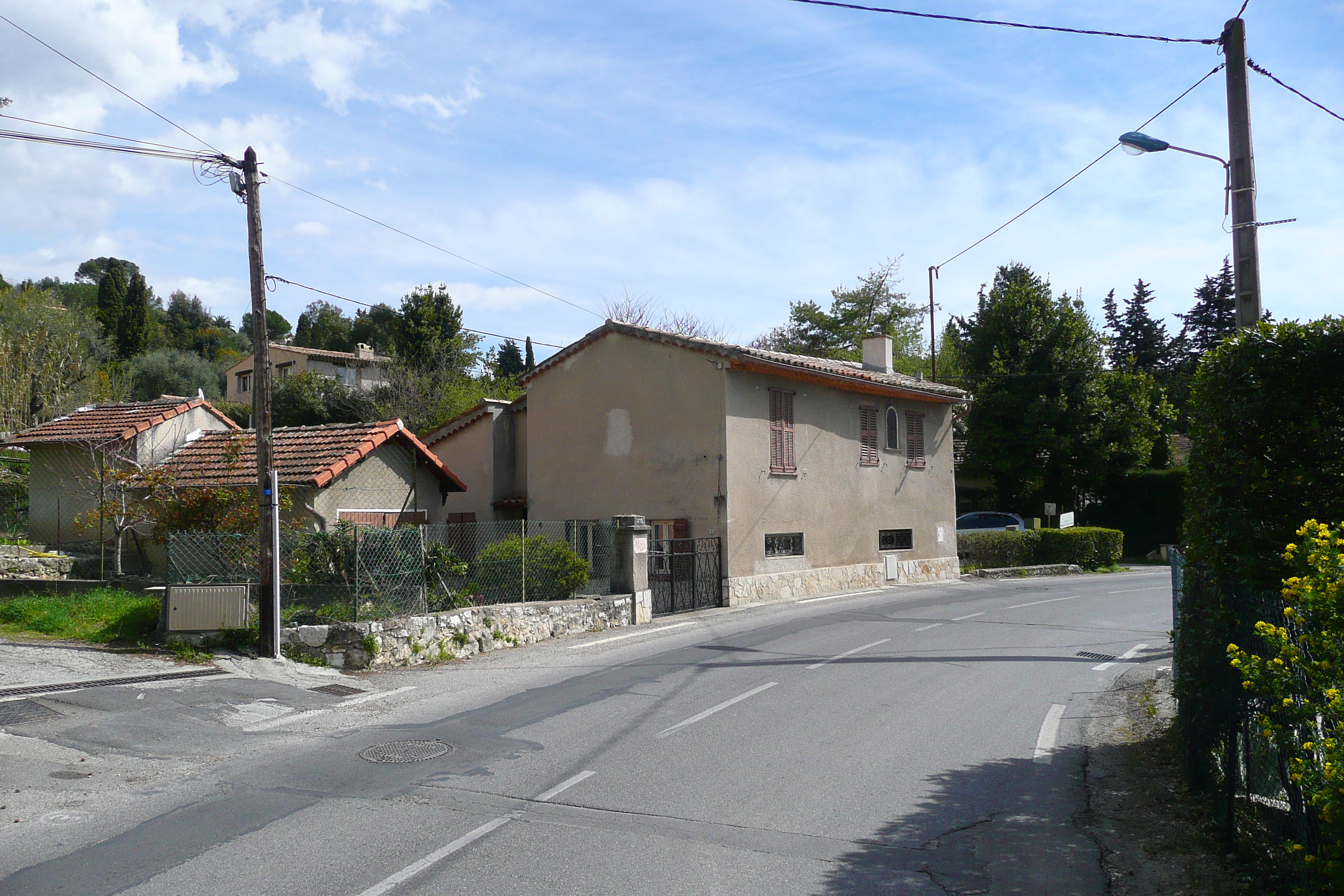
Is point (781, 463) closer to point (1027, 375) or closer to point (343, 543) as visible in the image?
point (343, 543)

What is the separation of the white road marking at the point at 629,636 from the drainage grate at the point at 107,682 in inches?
201

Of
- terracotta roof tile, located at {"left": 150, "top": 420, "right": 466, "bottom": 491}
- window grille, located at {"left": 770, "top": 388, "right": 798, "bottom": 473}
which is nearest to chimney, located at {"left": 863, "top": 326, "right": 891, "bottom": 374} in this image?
window grille, located at {"left": 770, "top": 388, "right": 798, "bottom": 473}

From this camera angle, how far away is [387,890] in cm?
480

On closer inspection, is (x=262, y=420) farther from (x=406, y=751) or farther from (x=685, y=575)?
(x=685, y=575)

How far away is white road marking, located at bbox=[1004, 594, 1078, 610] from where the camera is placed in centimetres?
1912

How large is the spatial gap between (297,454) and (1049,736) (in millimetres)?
15734

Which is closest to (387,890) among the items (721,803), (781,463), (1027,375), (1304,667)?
(721,803)

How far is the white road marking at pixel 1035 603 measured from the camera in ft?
62.7

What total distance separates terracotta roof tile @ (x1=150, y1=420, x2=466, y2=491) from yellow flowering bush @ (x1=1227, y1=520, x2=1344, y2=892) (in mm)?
16189

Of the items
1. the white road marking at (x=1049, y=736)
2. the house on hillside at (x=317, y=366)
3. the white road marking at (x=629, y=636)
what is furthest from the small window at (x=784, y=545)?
the house on hillside at (x=317, y=366)

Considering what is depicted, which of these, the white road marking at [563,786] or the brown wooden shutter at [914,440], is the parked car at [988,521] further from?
the white road marking at [563,786]

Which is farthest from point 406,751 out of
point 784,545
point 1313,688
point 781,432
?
point 781,432

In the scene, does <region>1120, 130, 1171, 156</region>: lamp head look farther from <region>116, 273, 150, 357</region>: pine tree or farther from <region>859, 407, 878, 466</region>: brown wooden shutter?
<region>116, 273, 150, 357</region>: pine tree

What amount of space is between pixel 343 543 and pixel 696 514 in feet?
31.0
